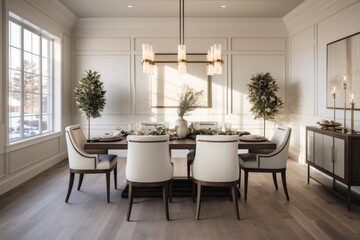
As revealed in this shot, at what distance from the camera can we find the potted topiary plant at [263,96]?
20.0ft

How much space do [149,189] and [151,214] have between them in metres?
0.66

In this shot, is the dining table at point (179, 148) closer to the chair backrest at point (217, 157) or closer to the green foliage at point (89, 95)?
the chair backrest at point (217, 157)

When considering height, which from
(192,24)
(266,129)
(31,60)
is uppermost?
(192,24)

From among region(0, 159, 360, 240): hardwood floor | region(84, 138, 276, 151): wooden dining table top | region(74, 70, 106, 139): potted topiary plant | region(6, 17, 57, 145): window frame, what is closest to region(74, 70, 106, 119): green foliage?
region(74, 70, 106, 139): potted topiary plant

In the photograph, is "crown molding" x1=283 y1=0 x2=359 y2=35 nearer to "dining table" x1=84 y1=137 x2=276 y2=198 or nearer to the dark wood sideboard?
the dark wood sideboard

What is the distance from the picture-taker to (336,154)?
371 centimetres

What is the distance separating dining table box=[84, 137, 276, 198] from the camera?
352cm

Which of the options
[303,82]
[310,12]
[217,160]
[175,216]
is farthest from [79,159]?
[310,12]

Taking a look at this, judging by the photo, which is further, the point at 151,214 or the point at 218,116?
the point at 218,116

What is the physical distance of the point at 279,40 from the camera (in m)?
6.66

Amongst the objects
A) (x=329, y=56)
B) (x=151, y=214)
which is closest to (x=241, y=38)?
(x=329, y=56)

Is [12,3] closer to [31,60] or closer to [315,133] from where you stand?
[31,60]

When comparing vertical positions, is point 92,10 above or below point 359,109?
above

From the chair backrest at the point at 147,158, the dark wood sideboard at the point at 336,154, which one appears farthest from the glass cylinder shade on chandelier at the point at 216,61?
the dark wood sideboard at the point at 336,154
